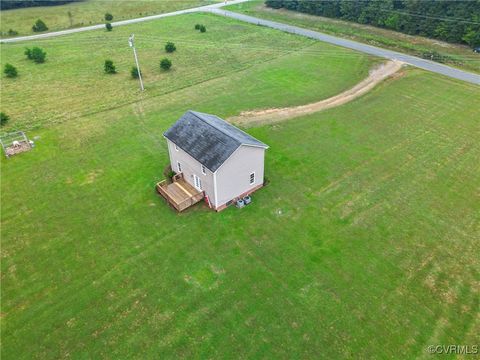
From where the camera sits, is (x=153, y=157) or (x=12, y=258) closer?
(x=12, y=258)

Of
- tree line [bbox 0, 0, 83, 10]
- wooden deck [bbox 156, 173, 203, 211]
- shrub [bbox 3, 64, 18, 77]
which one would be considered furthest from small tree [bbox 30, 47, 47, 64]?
tree line [bbox 0, 0, 83, 10]

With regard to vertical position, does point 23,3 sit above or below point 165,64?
above

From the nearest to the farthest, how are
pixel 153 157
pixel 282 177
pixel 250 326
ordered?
pixel 250 326
pixel 282 177
pixel 153 157

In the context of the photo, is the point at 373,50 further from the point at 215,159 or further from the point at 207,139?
the point at 215,159

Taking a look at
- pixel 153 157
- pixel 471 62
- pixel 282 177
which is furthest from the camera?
pixel 471 62

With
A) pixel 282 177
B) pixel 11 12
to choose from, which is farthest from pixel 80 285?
pixel 11 12

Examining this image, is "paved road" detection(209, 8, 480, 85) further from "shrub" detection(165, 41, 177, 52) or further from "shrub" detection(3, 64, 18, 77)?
"shrub" detection(3, 64, 18, 77)

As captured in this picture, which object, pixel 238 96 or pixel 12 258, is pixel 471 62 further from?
pixel 12 258

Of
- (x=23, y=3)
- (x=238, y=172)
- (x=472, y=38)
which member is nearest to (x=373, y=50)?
(x=472, y=38)
